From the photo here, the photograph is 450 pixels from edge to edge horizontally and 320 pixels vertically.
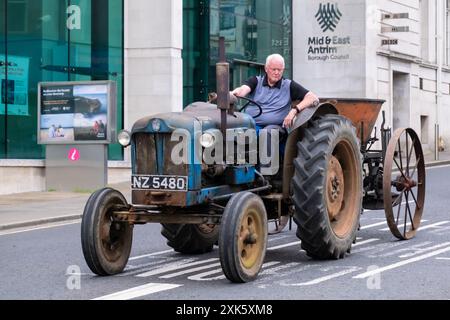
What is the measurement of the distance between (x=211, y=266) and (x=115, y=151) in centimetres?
1758

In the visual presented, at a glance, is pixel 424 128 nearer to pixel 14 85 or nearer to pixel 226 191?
pixel 14 85

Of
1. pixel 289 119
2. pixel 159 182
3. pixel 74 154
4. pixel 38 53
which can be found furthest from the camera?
pixel 38 53

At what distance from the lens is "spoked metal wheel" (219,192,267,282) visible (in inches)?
342

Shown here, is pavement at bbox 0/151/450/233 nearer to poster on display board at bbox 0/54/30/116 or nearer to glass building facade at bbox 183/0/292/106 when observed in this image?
poster on display board at bbox 0/54/30/116

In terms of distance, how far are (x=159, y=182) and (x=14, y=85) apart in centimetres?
1669

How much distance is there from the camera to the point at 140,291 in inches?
337

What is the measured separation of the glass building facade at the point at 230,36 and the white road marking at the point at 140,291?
17834 mm

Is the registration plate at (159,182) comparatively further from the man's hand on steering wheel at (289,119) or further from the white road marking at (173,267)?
the man's hand on steering wheel at (289,119)

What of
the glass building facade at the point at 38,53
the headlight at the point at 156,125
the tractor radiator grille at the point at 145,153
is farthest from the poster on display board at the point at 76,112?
the headlight at the point at 156,125

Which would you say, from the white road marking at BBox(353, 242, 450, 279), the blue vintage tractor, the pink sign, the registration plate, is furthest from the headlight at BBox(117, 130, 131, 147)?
the pink sign

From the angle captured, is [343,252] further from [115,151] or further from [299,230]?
[115,151]

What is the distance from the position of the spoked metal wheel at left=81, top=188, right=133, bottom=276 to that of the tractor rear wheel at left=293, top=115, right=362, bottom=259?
1.89 meters

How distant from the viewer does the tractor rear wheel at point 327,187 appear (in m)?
9.96

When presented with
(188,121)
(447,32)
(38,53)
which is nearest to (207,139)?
(188,121)
